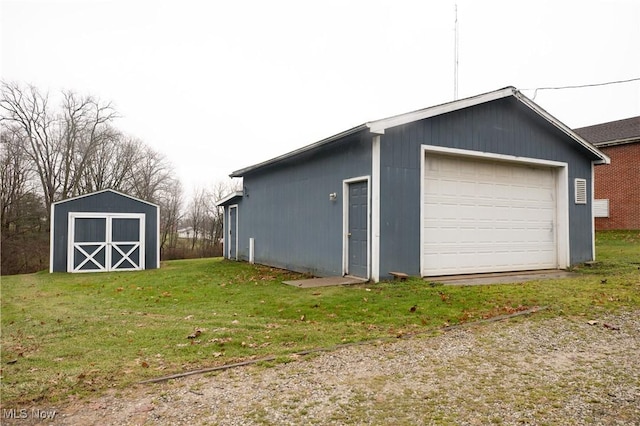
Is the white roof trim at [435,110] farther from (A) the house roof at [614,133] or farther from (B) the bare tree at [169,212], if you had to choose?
(B) the bare tree at [169,212]

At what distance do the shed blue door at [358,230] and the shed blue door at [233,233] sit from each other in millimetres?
8074

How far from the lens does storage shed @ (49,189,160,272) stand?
12.9m

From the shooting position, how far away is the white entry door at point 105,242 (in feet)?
42.5

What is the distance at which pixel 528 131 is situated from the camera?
975cm

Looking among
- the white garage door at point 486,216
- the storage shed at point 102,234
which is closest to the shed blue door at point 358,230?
the white garage door at point 486,216

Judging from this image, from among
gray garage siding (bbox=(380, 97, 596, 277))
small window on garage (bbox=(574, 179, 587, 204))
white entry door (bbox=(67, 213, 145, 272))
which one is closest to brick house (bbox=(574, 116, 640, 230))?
small window on garage (bbox=(574, 179, 587, 204))

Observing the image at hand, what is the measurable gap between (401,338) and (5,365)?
384cm

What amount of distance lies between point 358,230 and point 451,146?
8.87 ft

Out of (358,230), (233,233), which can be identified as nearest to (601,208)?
(358,230)

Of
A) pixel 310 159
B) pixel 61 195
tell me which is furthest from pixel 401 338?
pixel 61 195

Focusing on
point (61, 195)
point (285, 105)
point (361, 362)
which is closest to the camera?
point (361, 362)

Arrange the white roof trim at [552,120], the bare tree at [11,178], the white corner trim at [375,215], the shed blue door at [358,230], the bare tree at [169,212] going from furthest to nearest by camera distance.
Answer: the bare tree at [169,212] → the bare tree at [11,178] → the white roof trim at [552,120] → the shed blue door at [358,230] → the white corner trim at [375,215]

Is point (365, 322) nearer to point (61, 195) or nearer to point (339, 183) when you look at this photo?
point (339, 183)

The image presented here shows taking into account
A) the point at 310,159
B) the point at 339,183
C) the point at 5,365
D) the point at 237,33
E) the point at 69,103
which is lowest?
the point at 5,365
